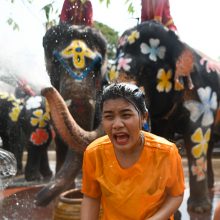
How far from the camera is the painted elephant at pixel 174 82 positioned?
455 centimetres

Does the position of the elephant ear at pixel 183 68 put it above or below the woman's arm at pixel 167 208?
above

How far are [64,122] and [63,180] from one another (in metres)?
0.76

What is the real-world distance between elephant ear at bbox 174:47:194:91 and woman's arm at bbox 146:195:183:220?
272 cm

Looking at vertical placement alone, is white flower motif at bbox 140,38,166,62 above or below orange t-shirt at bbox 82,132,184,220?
above

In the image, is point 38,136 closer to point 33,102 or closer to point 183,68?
point 33,102

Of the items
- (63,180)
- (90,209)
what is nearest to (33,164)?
(63,180)

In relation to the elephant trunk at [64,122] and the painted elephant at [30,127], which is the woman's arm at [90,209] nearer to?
the elephant trunk at [64,122]

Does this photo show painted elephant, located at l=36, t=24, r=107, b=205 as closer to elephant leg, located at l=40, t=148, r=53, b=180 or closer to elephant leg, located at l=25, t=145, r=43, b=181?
elephant leg, located at l=25, t=145, r=43, b=181

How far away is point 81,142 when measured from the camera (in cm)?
377

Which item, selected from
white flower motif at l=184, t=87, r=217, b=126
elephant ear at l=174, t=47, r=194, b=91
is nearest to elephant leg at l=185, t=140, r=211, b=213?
white flower motif at l=184, t=87, r=217, b=126

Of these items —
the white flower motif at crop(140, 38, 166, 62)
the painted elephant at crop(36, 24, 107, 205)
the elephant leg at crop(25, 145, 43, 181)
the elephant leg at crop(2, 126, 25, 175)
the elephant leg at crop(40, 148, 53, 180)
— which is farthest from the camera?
the elephant leg at crop(2, 126, 25, 175)

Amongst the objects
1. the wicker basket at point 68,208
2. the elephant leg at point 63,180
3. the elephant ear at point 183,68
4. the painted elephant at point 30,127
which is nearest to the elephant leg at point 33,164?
the painted elephant at point 30,127

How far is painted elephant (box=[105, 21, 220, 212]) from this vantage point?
4555mm

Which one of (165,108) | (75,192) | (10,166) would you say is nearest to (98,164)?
(75,192)
